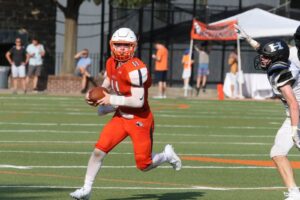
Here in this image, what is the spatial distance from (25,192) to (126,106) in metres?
1.51

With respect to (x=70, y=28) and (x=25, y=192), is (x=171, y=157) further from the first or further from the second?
(x=70, y=28)

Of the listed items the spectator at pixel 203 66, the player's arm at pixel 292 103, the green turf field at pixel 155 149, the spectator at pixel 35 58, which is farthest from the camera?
the spectator at pixel 203 66

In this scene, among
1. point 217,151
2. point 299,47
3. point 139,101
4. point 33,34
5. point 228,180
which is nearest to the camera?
point 139,101

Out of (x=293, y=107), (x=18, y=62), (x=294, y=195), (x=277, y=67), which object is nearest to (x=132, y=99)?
(x=277, y=67)

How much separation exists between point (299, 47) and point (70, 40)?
26.3 m

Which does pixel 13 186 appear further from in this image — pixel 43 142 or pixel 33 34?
pixel 33 34

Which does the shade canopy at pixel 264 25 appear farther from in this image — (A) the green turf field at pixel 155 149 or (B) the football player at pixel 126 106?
(B) the football player at pixel 126 106

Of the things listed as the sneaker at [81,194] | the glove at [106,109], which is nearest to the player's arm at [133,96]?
the glove at [106,109]

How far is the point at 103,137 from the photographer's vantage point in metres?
10.9

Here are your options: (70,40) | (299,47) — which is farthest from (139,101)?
(70,40)

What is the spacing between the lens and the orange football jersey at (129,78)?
1077 centimetres

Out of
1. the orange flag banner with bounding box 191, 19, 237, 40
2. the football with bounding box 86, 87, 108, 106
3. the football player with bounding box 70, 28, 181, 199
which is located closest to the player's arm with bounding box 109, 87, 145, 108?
the football player with bounding box 70, 28, 181, 199

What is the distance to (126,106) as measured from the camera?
35.5ft

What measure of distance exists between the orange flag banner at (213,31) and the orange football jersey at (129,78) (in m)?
24.6
